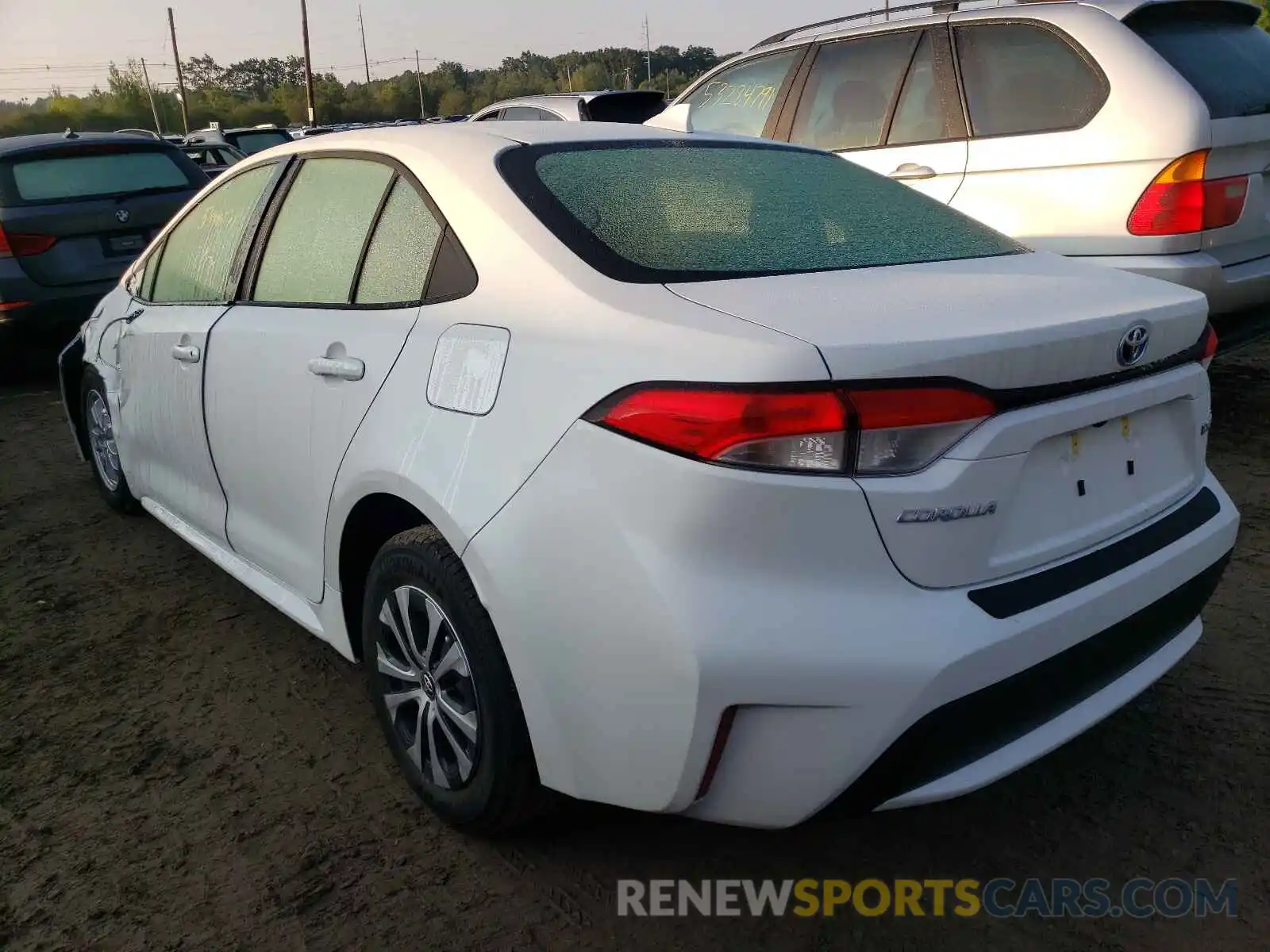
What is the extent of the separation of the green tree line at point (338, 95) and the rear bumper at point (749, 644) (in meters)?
48.1

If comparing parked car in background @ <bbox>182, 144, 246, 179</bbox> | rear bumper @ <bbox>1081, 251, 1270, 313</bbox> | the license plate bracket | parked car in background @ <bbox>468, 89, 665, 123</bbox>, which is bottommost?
rear bumper @ <bbox>1081, 251, 1270, 313</bbox>

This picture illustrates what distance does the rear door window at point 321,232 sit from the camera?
2594mm

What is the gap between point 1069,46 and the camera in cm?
443

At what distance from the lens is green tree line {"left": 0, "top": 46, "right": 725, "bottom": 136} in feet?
184

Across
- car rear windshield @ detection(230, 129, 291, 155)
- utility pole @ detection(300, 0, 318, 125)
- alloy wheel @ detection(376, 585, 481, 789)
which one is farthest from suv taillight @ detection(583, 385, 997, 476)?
utility pole @ detection(300, 0, 318, 125)

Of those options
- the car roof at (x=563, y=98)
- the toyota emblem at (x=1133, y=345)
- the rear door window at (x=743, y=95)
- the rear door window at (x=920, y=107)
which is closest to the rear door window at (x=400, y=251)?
the toyota emblem at (x=1133, y=345)

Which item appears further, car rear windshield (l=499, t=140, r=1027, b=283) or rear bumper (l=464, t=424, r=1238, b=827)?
car rear windshield (l=499, t=140, r=1027, b=283)

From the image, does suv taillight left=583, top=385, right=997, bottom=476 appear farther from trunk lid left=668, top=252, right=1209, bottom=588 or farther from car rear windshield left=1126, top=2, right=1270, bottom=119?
car rear windshield left=1126, top=2, right=1270, bottom=119

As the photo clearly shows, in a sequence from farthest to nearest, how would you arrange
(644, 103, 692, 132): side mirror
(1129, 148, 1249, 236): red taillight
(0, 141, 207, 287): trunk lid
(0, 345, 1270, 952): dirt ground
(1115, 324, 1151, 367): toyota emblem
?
1. (0, 141, 207, 287): trunk lid
2. (644, 103, 692, 132): side mirror
3. (1129, 148, 1249, 236): red taillight
4. (0, 345, 1270, 952): dirt ground
5. (1115, 324, 1151, 367): toyota emblem

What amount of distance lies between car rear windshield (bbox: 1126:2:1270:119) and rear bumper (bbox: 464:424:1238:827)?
3217mm

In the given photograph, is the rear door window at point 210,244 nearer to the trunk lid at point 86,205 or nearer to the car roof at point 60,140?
the trunk lid at point 86,205

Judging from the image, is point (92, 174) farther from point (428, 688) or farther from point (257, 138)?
point (257, 138)

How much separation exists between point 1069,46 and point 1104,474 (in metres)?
3.16

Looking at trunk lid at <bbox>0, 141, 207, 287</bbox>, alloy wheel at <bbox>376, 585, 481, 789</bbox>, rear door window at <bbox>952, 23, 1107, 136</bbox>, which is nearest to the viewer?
alloy wheel at <bbox>376, 585, 481, 789</bbox>
